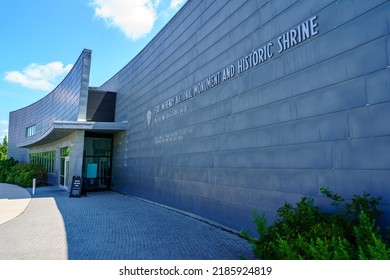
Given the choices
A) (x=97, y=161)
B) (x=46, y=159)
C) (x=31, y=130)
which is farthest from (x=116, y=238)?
(x=31, y=130)

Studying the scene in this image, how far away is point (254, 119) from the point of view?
7691mm

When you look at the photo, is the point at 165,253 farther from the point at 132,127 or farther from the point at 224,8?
the point at 132,127

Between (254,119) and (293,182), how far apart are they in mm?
2064

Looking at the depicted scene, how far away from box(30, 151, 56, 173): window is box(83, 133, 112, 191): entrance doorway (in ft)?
23.6

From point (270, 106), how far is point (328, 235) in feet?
12.2

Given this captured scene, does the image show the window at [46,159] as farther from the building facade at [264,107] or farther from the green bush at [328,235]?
the green bush at [328,235]

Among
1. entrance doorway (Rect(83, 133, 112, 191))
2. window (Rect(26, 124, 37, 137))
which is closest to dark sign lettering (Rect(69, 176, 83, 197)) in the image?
entrance doorway (Rect(83, 133, 112, 191))

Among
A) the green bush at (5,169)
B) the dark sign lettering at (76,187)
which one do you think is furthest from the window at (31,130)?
the dark sign lettering at (76,187)

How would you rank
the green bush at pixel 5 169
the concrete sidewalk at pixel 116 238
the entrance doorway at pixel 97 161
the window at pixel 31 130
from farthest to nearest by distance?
the window at pixel 31 130, the green bush at pixel 5 169, the entrance doorway at pixel 97 161, the concrete sidewalk at pixel 116 238

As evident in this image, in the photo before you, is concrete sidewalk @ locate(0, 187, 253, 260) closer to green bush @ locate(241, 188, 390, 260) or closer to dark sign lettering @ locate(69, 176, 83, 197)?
green bush @ locate(241, 188, 390, 260)

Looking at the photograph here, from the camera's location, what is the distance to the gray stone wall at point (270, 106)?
4.93m

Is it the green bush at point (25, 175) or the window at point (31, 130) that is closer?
the green bush at point (25, 175)

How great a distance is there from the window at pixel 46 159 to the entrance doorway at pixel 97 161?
7.20m

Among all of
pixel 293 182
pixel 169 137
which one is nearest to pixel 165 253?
pixel 293 182
